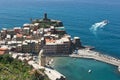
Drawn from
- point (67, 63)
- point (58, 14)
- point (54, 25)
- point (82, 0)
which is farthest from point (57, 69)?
point (82, 0)

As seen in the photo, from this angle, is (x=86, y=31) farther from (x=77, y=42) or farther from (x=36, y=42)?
(x=36, y=42)

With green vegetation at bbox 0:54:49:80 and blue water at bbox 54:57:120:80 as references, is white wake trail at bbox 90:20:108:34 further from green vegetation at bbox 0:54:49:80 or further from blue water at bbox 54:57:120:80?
green vegetation at bbox 0:54:49:80

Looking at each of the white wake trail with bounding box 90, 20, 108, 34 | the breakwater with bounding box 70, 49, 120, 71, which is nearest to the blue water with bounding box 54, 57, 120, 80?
the breakwater with bounding box 70, 49, 120, 71

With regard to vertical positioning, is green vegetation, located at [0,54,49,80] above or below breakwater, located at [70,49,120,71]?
above

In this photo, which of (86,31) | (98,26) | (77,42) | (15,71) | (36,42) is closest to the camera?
(15,71)

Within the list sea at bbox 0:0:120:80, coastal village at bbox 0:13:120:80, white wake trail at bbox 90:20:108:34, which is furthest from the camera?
white wake trail at bbox 90:20:108:34

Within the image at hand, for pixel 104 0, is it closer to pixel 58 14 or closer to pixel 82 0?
pixel 82 0

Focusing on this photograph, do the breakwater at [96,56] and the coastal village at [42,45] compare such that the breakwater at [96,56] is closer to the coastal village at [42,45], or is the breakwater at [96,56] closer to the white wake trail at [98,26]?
the coastal village at [42,45]

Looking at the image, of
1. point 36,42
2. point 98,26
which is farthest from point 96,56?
point 98,26

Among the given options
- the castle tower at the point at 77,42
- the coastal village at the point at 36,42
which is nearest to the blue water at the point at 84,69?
the coastal village at the point at 36,42
